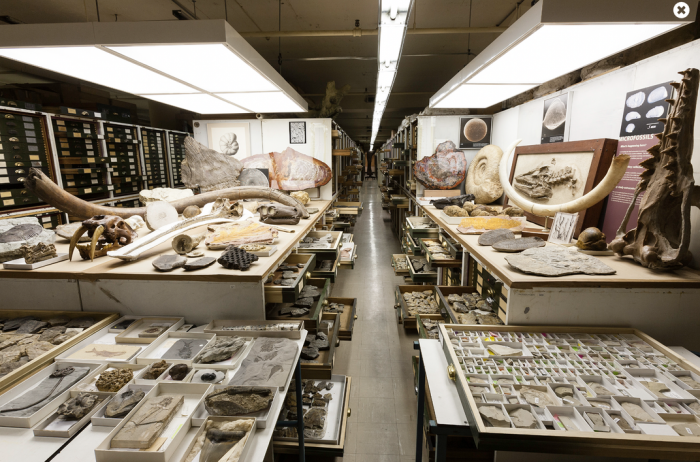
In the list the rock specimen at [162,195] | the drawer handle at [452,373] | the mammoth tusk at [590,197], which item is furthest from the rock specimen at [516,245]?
the rock specimen at [162,195]

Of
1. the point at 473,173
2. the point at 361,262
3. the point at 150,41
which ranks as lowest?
the point at 361,262

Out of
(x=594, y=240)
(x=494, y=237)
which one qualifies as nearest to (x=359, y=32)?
(x=494, y=237)

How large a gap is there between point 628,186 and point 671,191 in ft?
2.09

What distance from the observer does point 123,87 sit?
315 cm

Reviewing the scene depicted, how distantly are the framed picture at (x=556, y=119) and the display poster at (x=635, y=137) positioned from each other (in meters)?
0.75

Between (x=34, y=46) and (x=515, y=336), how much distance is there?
3256 millimetres

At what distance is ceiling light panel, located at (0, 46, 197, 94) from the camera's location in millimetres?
2154

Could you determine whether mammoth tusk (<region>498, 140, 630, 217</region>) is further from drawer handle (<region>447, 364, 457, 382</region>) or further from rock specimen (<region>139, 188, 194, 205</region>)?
rock specimen (<region>139, 188, 194, 205</region>)

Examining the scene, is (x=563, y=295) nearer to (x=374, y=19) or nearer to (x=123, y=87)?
(x=123, y=87)

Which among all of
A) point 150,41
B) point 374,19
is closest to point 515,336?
point 150,41

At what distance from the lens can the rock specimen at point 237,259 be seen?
2.00 metres

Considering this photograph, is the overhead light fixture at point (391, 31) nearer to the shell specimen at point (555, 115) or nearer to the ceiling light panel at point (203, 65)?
the ceiling light panel at point (203, 65)

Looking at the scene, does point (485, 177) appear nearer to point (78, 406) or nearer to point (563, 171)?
point (563, 171)

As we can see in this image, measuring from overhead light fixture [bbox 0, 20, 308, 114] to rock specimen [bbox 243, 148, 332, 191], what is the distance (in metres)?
2.03
